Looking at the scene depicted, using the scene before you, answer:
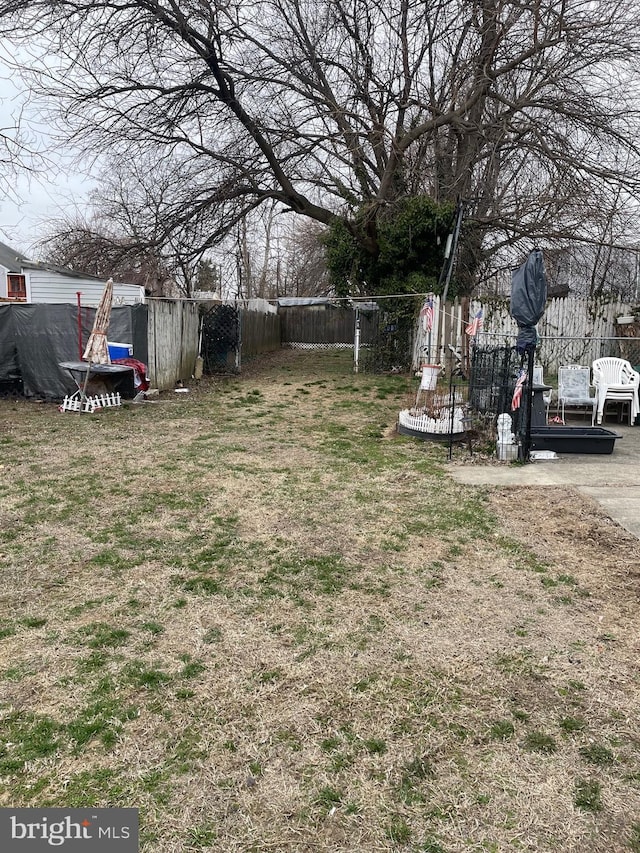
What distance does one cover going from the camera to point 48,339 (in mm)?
9312

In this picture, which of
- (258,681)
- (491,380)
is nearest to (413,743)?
(258,681)

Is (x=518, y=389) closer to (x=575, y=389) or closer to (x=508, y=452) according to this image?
(x=508, y=452)

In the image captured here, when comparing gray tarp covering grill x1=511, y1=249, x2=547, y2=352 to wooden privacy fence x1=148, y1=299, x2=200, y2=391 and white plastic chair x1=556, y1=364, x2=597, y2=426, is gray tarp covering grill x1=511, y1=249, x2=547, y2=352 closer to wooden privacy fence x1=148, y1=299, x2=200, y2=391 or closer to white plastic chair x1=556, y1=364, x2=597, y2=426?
white plastic chair x1=556, y1=364, x2=597, y2=426

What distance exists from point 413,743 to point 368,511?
2.41m

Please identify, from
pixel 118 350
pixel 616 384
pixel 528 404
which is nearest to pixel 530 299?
pixel 528 404

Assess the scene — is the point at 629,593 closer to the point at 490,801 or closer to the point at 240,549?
the point at 490,801

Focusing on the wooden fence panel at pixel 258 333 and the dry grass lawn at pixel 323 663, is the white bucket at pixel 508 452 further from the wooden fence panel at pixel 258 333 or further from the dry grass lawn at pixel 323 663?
the wooden fence panel at pixel 258 333

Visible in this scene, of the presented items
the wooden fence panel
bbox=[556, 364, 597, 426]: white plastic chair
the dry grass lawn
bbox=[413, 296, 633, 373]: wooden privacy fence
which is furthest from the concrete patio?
the wooden fence panel

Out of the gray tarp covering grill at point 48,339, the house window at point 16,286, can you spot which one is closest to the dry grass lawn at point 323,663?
the gray tarp covering grill at point 48,339

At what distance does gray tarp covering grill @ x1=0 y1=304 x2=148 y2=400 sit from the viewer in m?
9.21

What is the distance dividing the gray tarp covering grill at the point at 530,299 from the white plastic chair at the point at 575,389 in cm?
269

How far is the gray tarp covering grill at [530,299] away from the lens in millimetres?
5711

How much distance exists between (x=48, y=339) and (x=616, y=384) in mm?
8764

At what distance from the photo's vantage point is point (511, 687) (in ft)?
7.57
